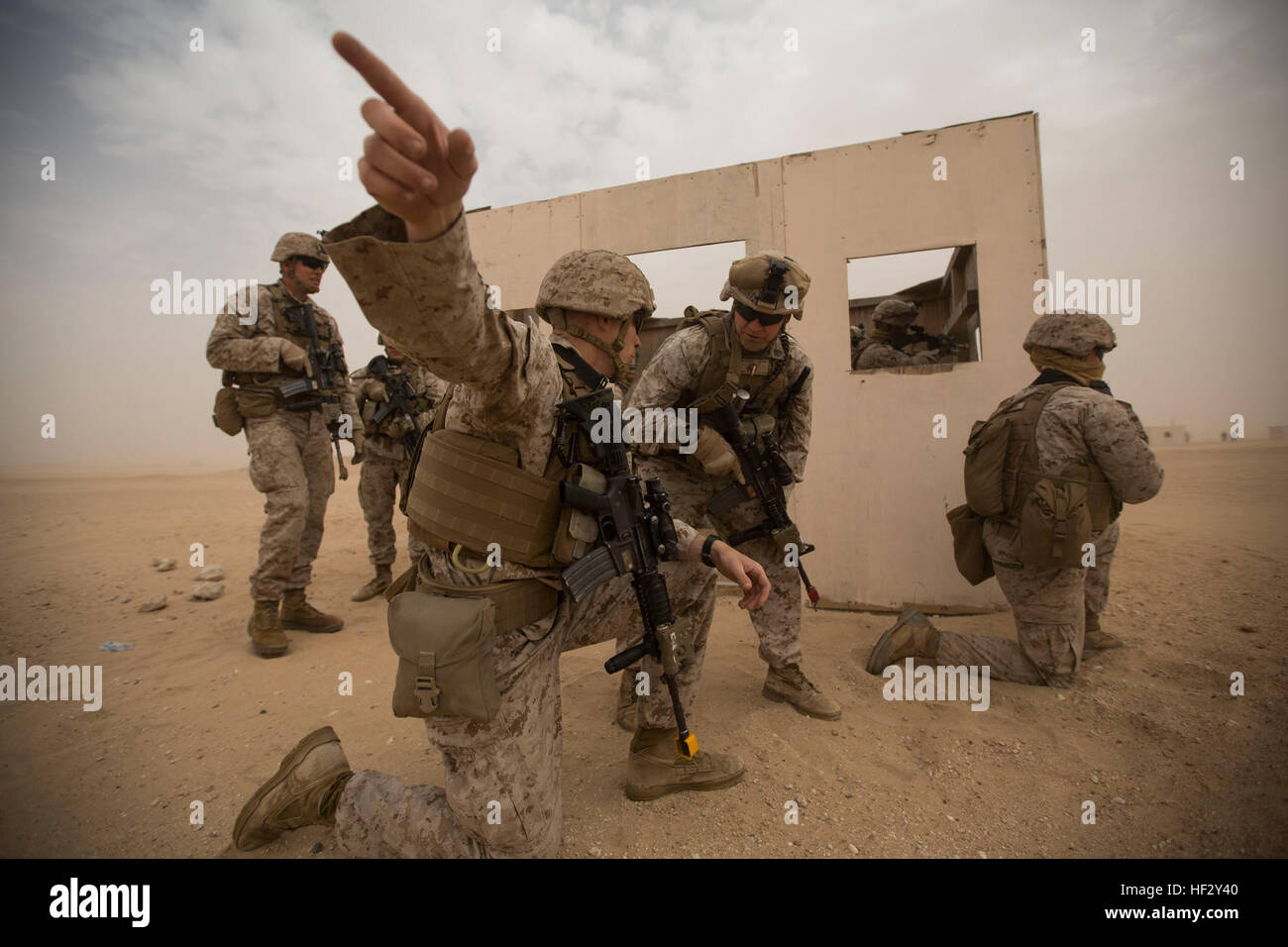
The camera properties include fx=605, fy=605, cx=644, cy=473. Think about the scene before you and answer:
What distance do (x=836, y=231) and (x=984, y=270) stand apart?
112 centimetres

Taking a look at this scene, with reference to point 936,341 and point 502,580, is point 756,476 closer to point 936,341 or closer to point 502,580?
point 502,580

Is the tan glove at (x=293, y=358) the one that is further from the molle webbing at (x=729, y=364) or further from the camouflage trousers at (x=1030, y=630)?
the camouflage trousers at (x=1030, y=630)

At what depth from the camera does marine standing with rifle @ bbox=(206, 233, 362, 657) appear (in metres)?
4.02

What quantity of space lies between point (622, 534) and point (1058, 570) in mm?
2632

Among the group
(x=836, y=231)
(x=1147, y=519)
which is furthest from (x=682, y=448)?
(x=1147, y=519)

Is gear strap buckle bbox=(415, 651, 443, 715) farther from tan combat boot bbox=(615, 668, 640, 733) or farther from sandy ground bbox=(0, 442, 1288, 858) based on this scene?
tan combat boot bbox=(615, 668, 640, 733)

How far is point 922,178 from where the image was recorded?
457cm

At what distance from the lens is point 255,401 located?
407 centimetres

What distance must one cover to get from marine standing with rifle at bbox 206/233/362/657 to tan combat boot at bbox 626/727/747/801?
2762mm

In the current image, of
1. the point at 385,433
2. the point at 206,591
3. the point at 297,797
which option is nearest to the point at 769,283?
the point at 297,797

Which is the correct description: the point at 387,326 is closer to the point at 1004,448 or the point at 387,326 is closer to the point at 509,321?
the point at 509,321

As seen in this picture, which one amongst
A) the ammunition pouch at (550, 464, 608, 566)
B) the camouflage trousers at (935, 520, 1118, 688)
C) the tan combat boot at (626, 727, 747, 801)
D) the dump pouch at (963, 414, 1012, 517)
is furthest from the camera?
the dump pouch at (963, 414, 1012, 517)

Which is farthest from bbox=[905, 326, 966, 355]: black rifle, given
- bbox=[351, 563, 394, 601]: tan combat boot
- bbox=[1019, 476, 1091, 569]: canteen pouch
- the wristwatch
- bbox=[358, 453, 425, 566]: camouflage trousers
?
bbox=[351, 563, 394, 601]: tan combat boot

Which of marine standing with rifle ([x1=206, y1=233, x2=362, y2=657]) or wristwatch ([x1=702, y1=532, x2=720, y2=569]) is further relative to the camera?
marine standing with rifle ([x1=206, y1=233, x2=362, y2=657])
